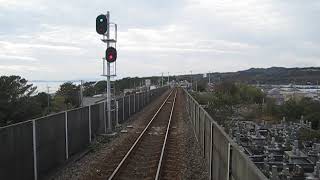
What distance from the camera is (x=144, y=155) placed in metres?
15.0

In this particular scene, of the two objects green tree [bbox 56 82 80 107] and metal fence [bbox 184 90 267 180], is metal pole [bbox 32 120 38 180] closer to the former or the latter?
metal fence [bbox 184 90 267 180]

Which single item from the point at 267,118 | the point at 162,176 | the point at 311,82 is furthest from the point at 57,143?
the point at 311,82

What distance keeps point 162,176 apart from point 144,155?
3.44m

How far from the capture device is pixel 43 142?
36.3ft

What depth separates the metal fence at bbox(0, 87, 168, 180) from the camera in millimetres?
8961

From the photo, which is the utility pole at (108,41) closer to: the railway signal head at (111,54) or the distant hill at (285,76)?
the railway signal head at (111,54)

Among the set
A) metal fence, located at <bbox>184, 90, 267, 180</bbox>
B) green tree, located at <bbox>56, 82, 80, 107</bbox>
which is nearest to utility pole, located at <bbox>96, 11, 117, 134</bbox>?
metal fence, located at <bbox>184, 90, 267, 180</bbox>

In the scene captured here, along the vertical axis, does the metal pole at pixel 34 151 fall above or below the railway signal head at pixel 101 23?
below

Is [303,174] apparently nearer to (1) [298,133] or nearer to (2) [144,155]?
(2) [144,155]

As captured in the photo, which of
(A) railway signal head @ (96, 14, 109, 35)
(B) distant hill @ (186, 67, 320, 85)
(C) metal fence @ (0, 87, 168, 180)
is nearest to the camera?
(C) metal fence @ (0, 87, 168, 180)

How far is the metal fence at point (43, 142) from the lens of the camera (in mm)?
8961

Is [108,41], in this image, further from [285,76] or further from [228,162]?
[285,76]

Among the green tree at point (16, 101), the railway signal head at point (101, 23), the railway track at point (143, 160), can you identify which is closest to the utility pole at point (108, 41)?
the railway signal head at point (101, 23)

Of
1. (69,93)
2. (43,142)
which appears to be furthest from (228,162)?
(69,93)
